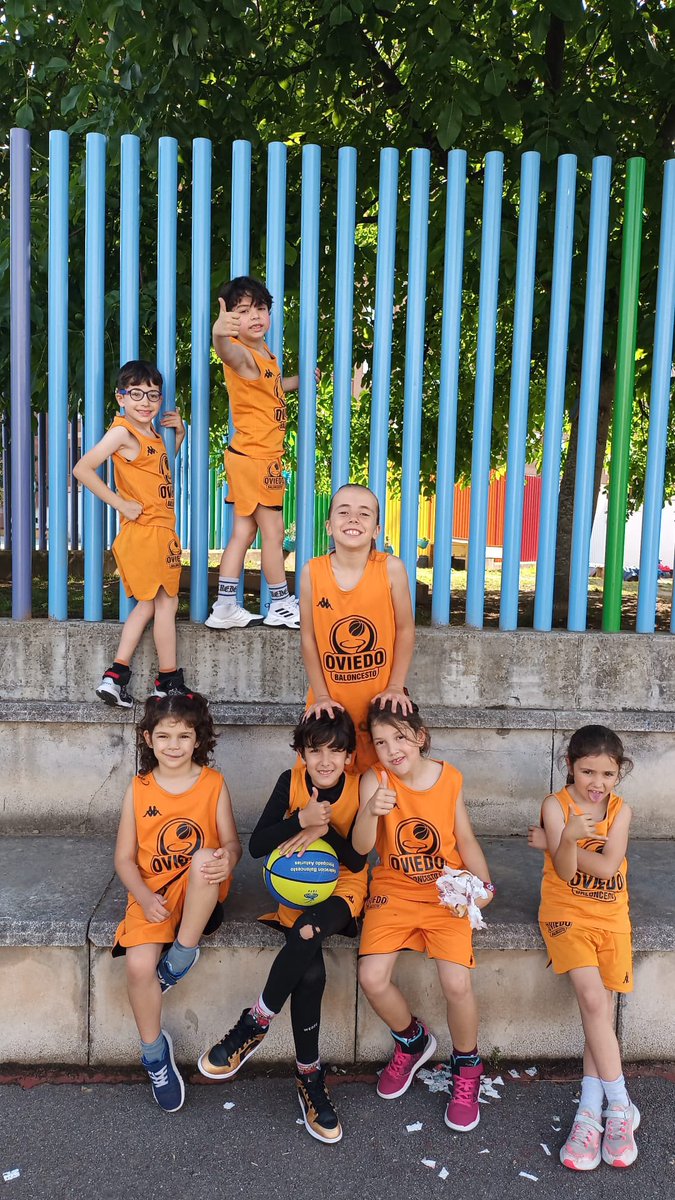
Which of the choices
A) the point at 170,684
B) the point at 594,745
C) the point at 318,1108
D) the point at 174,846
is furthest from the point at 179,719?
the point at 594,745

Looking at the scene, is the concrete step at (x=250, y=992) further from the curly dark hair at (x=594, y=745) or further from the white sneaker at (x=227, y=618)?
the white sneaker at (x=227, y=618)

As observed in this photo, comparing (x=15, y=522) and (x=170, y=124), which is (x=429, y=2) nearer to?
(x=170, y=124)

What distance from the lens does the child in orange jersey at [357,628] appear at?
3459mm

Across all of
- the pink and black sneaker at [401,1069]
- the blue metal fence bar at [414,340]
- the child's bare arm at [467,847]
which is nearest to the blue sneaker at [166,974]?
the pink and black sneaker at [401,1069]

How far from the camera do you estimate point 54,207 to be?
4102 mm

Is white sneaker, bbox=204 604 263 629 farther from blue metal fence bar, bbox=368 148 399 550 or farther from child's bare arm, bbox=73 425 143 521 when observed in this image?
blue metal fence bar, bbox=368 148 399 550

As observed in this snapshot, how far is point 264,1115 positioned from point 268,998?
338mm

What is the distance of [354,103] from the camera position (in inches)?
253

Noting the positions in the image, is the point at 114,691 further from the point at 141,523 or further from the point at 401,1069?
the point at 401,1069

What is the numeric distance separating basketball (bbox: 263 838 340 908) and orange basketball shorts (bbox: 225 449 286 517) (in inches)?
65.4

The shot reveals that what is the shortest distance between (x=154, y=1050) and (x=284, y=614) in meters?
1.81

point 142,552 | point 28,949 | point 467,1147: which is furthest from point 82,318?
point 467,1147

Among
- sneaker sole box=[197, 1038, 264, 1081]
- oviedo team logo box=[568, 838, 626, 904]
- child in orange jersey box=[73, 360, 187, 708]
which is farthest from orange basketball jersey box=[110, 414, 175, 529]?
oviedo team logo box=[568, 838, 626, 904]

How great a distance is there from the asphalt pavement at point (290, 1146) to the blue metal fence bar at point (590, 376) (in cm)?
201
